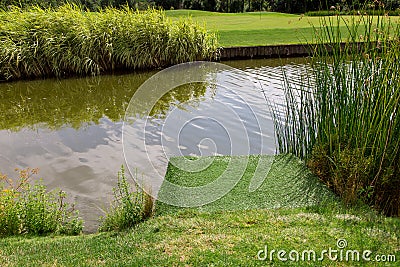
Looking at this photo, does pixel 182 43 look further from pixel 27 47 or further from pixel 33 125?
pixel 33 125

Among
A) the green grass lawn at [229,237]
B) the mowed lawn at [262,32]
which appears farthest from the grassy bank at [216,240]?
the mowed lawn at [262,32]

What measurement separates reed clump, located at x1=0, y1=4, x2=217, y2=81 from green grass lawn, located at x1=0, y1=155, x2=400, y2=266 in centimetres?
676

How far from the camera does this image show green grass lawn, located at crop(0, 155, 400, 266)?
2480mm

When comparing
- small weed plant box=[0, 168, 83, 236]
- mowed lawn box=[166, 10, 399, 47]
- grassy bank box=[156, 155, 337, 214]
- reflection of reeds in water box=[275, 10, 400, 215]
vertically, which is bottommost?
small weed plant box=[0, 168, 83, 236]

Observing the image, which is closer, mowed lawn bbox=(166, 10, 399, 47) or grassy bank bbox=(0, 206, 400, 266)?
grassy bank bbox=(0, 206, 400, 266)

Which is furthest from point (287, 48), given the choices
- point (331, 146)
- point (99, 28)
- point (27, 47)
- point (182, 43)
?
point (331, 146)

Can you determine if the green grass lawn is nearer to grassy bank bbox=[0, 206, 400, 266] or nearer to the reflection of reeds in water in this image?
grassy bank bbox=[0, 206, 400, 266]

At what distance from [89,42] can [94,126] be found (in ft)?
11.9

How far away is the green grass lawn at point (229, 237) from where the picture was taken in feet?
8.14

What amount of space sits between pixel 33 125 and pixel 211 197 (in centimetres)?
400

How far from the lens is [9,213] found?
3.14 m

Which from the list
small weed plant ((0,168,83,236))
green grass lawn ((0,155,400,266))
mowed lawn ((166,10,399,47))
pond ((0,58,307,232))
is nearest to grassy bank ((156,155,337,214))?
green grass lawn ((0,155,400,266))

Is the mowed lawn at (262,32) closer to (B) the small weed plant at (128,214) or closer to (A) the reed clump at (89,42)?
(A) the reed clump at (89,42)

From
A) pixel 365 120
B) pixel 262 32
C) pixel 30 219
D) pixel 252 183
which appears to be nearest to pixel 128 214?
pixel 30 219
